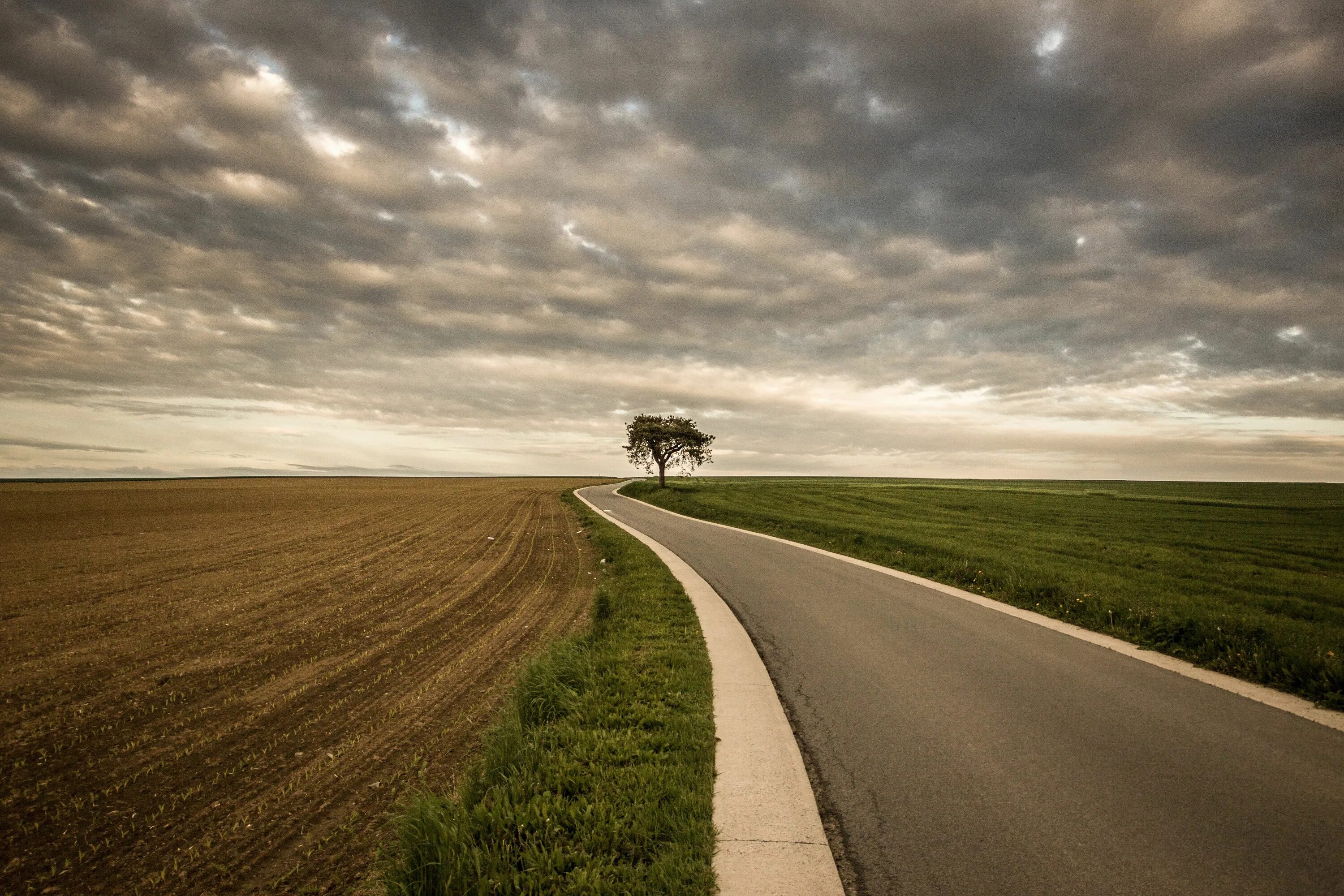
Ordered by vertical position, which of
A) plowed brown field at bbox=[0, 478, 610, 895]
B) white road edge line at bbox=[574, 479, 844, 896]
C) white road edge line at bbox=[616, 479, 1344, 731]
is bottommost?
plowed brown field at bbox=[0, 478, 610, 895]

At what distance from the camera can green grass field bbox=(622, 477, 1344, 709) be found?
7.04 m

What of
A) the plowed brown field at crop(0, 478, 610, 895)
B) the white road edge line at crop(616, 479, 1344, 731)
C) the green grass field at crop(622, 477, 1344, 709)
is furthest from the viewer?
the green grass field at crop(622, 477, 1344, 709)

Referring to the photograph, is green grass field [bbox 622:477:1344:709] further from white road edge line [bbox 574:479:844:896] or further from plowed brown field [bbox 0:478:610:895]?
plowed brown field [bbox 0:478:610:895]

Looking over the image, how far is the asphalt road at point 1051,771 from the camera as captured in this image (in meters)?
3.10

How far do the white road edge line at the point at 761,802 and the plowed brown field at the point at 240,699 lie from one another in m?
2.44

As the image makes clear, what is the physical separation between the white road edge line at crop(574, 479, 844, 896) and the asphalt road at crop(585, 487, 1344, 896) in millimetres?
188

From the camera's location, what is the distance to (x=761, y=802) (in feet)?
12.8

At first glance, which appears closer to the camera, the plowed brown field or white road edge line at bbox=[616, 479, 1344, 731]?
the plowed brown field

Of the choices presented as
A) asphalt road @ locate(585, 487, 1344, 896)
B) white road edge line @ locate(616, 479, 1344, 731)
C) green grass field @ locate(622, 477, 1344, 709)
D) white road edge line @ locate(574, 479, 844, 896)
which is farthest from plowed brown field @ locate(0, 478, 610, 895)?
green grass field @ locate(622, 477, 1344, 709)

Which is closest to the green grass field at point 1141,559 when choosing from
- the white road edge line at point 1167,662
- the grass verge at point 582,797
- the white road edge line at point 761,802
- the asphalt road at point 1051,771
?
the white road edge line at point 1167,662

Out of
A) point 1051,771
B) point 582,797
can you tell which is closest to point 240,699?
point 582,797

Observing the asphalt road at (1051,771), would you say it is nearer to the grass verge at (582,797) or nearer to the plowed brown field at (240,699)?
the grass verge at (582,797)

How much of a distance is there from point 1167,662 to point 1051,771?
396cm

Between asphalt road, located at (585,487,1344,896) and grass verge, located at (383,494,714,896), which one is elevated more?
asphalt road, located at (585,487,1344,896)
